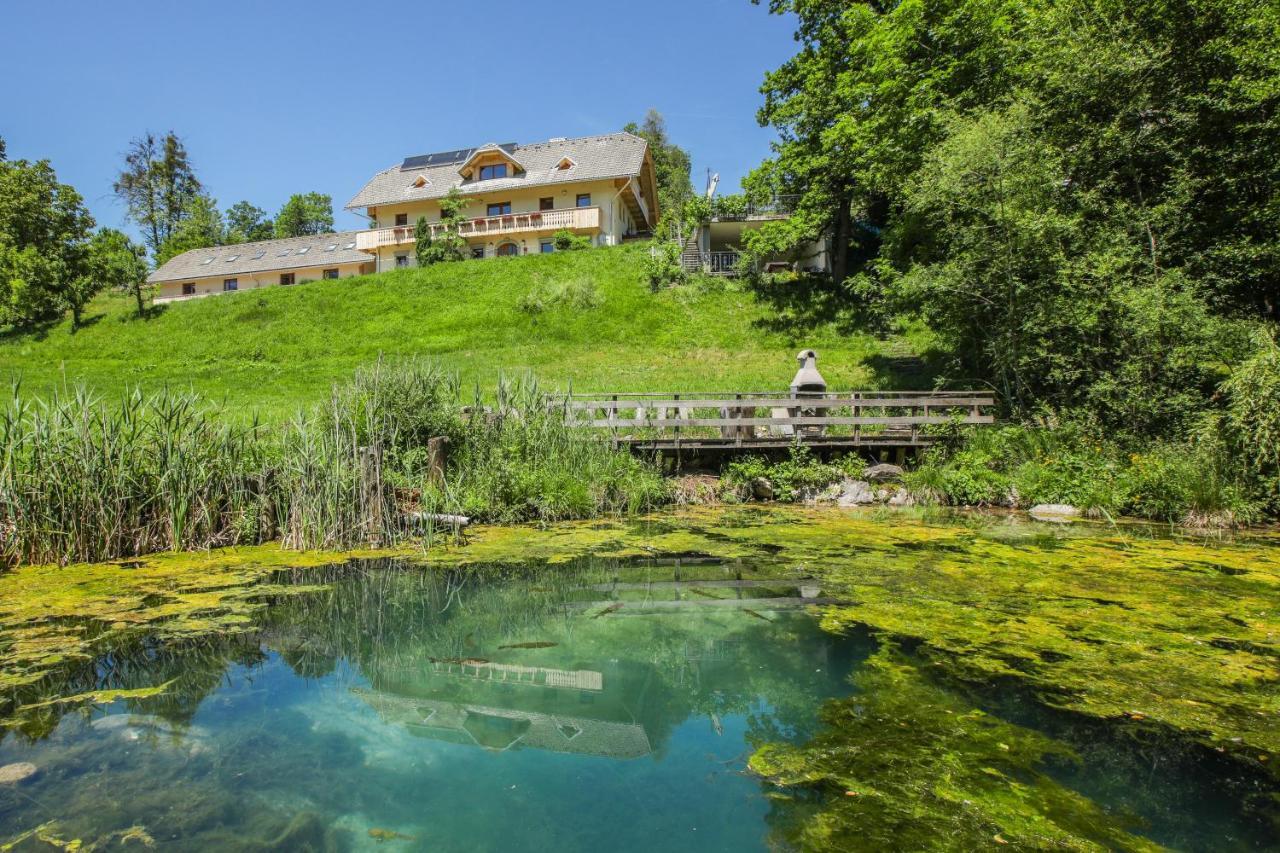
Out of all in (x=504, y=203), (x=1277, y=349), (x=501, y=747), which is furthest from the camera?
(x=504, y=203)

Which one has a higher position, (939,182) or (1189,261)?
(939,182)

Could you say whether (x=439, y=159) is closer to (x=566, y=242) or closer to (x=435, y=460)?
(x=566, y=242)

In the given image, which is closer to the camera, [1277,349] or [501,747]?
[501,747]

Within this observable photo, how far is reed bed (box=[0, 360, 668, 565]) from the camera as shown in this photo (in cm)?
752

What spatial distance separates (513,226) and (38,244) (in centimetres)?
2405

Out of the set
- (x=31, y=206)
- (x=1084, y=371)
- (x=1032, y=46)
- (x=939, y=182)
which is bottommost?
(x=1084, y=371)

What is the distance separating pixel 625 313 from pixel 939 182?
46.1 feet

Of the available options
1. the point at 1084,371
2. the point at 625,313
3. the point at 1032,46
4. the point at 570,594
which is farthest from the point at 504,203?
the point at 570,594

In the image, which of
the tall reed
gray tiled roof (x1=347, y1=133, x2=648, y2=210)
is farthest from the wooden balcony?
the tall reed

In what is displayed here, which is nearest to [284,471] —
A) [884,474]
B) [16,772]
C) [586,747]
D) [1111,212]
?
[16,772]

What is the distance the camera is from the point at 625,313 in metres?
26.4

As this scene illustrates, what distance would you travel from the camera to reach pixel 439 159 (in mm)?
41406

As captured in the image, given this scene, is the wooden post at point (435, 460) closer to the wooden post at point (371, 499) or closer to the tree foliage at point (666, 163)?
the wooden post at point (371, 499)

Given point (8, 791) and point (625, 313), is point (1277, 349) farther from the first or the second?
point (625, 313)
